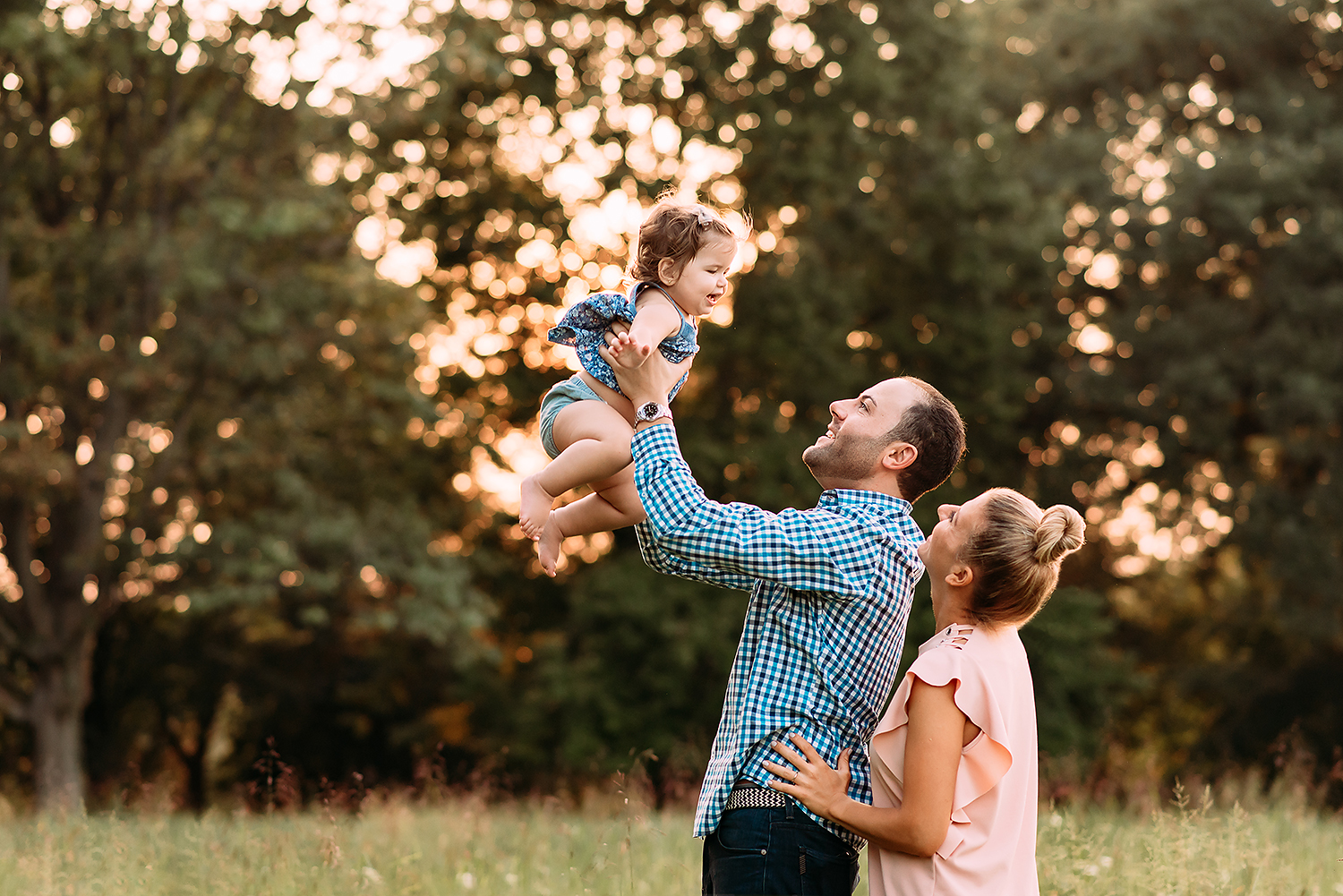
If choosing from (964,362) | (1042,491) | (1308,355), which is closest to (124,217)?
(964,362)

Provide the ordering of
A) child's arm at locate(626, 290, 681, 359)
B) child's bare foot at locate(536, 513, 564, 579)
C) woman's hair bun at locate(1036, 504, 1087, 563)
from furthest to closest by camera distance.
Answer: child's bare foot at locate(536, 513, 564, 579) → child's arm at locate(626, 290, 681, 359) → woman's hair bun at locate(1036, 504, 1087, 563)

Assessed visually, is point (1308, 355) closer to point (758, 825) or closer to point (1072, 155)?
point (1072, 155)

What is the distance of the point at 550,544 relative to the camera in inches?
125

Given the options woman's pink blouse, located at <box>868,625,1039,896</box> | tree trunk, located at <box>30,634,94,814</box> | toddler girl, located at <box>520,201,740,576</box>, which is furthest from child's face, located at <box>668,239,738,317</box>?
tree trunk, located at <box>30,634,94,814</box>

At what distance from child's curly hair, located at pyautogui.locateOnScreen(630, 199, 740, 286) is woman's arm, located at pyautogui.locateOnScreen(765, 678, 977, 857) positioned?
1.35m

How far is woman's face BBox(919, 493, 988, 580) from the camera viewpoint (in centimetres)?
245

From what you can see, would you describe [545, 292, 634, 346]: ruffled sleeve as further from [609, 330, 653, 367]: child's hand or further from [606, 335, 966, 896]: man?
[606, 335, 966, 896]: man

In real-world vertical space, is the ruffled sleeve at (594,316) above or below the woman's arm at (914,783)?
above

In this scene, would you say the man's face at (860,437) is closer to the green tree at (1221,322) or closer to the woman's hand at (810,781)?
the woman's hand at (810,781)

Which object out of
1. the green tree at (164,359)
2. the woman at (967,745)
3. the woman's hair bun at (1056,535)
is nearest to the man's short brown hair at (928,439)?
the woman at (967,745)

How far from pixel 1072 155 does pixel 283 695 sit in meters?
14.9

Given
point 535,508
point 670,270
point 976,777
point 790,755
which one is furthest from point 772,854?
point 670,270

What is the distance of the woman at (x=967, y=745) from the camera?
7.49 feet

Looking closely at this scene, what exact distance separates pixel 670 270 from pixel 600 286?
11273mm
